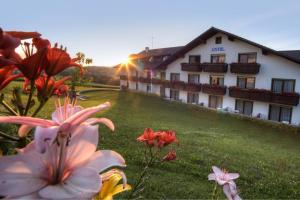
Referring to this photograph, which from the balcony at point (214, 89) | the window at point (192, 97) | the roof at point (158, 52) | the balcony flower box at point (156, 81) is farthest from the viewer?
the roof at point (158, 52)

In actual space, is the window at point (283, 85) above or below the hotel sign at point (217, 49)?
below

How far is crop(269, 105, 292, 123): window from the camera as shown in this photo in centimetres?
1614

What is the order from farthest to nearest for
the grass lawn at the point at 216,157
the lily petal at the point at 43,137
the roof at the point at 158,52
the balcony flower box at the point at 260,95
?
the roof at the point at 158,52
the balcony flower box at the point at 260,95
the grass lawn at the point at 216,157
the lily petal at the point at 43,137

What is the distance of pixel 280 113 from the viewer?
54.4 feet

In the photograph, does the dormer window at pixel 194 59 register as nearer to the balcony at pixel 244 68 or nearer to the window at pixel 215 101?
the window at pixel 215 101

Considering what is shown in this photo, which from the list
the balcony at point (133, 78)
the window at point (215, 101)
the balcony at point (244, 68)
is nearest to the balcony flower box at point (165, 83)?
the window at point (215, 101)

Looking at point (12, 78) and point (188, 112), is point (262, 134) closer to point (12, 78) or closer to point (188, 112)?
point (188, 112)

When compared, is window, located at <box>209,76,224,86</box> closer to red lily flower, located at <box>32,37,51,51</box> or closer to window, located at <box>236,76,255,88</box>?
window, located at <box>236,76,255,88</box>

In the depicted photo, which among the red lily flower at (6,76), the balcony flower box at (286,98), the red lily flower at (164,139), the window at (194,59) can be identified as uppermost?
the window at (194,59)

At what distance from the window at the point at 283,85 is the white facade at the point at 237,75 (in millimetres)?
181

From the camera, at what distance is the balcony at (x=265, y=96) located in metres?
15.3

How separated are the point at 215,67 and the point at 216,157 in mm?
12050

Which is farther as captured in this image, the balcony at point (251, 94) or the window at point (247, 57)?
the window at point (247, 57)

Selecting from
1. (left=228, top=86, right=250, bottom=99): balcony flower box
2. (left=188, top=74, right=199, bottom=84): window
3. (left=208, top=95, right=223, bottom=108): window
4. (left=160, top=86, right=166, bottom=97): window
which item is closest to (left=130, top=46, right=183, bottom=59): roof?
(left=160, top=86, right=166, bottom=97): window
